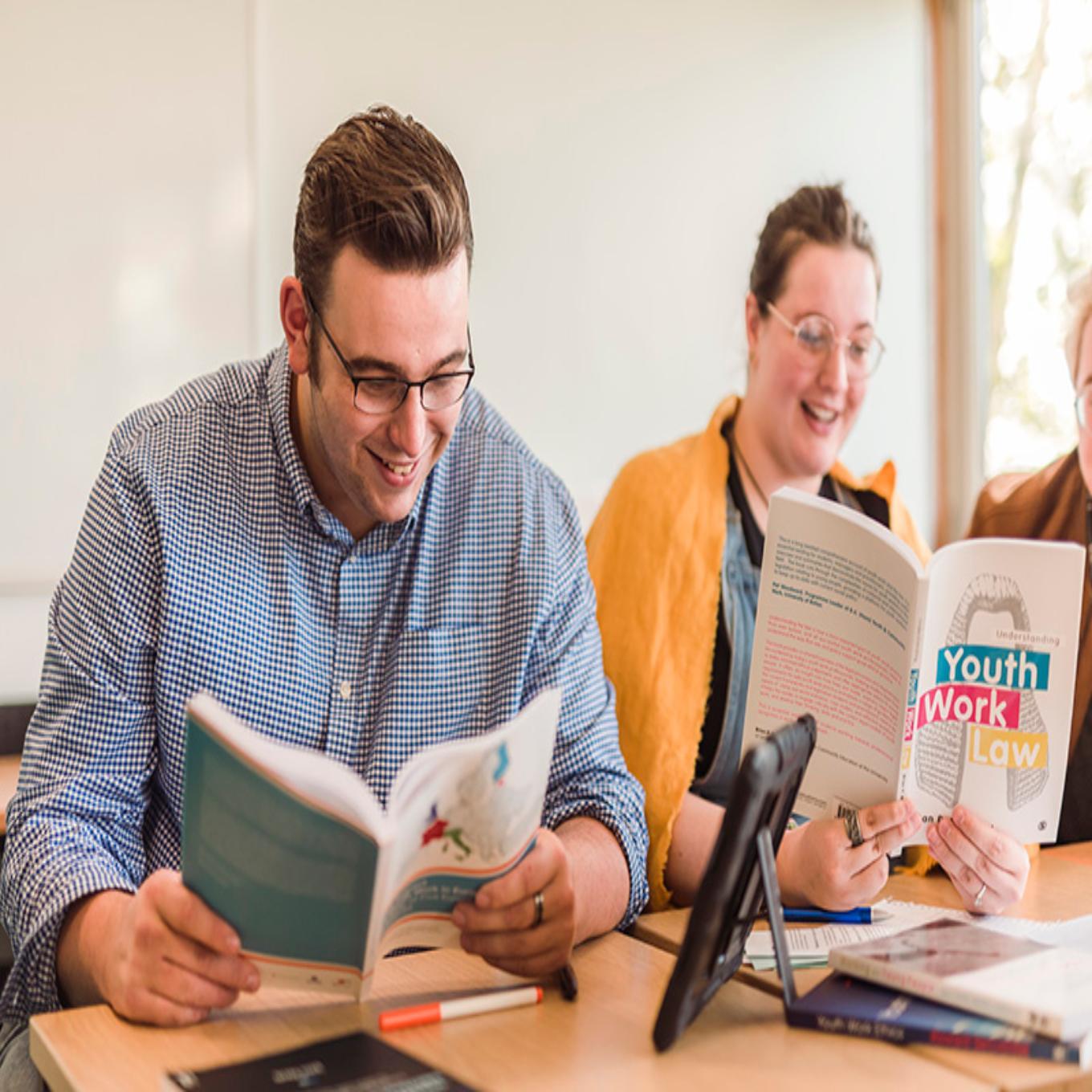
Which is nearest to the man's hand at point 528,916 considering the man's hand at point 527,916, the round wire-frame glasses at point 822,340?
the man's hand at point 527,916

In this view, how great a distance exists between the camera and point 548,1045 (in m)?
1.14

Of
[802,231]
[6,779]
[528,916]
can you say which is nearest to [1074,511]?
[802,231]

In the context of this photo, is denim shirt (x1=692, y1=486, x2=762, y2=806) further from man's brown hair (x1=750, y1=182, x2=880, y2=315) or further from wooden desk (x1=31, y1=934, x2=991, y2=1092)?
wooden desk (x1=31, y1=934, x2=991, y2=1092)

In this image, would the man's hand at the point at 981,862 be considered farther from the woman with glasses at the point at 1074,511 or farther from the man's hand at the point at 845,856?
the woman with glasses at the point at 1074,511

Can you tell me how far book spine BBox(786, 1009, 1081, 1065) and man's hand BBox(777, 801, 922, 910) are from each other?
0.77ft

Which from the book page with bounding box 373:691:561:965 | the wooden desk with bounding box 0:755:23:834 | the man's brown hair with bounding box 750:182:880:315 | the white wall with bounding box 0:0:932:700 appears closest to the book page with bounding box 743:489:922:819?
the book page with bounding box 373:691:561:965

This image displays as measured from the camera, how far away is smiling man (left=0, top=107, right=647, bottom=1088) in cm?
143

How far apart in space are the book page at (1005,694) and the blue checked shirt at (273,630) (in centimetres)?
35

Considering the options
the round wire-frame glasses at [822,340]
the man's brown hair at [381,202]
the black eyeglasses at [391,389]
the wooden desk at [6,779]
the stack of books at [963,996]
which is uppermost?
the man's brown hair at [381,202]

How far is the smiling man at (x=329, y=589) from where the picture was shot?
143 centimetres

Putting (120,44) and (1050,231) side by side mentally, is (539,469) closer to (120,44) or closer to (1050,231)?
(120,44)

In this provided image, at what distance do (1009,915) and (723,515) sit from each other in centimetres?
77

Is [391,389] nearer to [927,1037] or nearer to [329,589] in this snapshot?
[329,589]

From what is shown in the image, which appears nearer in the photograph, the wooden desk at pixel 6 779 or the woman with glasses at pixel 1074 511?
the woman with glasses at pixel 1074 511
